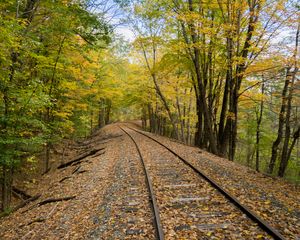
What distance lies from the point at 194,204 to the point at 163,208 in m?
0.72

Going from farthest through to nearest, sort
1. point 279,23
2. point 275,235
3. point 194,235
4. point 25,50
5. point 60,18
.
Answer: point 279,23
point 60,18
point 25,50
point 194,235
point 275,235

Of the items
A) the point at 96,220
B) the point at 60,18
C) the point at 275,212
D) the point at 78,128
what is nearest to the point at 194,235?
the point at 275,212

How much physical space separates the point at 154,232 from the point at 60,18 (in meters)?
8.86

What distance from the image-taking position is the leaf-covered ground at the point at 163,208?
4.36 m

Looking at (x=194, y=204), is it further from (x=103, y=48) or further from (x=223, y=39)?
(x=223, y=39)

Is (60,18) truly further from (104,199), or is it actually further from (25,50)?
(104,199)

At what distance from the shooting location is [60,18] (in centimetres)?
949

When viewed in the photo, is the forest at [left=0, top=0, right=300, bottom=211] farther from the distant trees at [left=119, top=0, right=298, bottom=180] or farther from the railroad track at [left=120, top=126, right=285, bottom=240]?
the railroad track at [left=120, top=126, right=285, bottom=240]

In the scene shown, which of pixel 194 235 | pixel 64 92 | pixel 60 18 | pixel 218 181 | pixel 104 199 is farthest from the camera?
pixel 64 92

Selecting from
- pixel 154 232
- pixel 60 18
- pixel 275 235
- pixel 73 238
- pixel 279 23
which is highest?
pixel 279 23

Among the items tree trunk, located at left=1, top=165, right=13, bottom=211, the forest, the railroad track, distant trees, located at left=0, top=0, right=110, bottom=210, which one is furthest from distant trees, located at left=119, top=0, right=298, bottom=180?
tree trunk, located at left=1, top=165, right=13, bottom=211

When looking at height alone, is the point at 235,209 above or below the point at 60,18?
below

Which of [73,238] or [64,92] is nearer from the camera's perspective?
[73,238]

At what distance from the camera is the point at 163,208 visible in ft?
17.1
